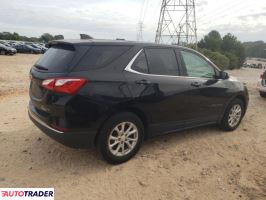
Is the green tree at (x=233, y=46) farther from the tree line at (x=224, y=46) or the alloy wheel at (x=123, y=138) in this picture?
the alloy wheel at (x=123, y=138)

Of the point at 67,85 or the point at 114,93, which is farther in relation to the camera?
the point at 114,93

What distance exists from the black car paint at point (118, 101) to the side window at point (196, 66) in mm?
124

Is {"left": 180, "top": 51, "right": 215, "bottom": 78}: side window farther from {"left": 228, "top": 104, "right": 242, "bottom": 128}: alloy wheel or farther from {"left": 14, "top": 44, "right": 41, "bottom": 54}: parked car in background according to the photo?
{"left": 14, "top": 44, "right": 41, "bottom": 54}: parked car in background

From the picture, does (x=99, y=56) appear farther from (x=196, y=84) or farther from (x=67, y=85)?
(x=196, y=84)

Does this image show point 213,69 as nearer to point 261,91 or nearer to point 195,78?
point 195,78

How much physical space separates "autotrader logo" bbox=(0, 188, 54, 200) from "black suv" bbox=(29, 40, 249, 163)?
63 centimetres

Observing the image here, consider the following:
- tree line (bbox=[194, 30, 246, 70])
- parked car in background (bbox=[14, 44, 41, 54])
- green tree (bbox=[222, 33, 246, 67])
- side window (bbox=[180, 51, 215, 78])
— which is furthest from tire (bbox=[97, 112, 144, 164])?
green tree (bbox=[222, 33, 246, 67])

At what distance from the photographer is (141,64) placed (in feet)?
14.1

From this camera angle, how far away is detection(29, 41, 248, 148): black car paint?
3658 mm

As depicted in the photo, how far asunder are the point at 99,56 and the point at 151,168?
1.73 metres

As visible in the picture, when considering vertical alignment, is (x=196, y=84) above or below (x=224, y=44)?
below

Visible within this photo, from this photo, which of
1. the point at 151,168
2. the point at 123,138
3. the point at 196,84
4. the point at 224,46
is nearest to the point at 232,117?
the point at 196,84

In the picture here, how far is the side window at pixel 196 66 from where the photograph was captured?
4.96 metres

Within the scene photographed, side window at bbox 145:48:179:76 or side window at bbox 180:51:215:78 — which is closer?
side window at bbox 145:48:179:76
